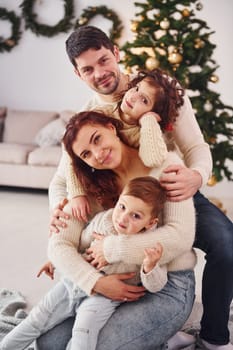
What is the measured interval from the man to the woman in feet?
Answer: 0.44

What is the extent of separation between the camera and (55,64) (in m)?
5.46

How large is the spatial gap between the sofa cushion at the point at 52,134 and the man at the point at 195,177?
291cm

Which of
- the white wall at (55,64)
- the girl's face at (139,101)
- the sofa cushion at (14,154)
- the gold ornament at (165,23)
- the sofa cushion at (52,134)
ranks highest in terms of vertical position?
the gold ornament at (165,23)

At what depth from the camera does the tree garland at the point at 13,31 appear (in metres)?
5.42

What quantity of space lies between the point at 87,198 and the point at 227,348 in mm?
772

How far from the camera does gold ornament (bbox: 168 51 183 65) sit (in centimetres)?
340

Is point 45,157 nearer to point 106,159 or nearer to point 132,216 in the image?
point 106,159

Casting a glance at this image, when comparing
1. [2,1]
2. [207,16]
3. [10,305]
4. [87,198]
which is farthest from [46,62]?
[87,198]

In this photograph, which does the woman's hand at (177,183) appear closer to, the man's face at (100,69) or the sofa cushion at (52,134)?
the man's face at (100,69)

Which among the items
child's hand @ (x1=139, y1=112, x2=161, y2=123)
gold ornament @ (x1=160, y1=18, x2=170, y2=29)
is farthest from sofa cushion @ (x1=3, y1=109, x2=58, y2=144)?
child's hand @ (x1=139, y1=112, x2=161, y2=123)

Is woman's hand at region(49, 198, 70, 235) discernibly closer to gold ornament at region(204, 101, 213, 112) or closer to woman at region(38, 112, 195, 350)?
woman at region(38, 112, 195, 350)

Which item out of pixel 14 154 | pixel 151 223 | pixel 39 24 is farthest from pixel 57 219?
pixel 39 24

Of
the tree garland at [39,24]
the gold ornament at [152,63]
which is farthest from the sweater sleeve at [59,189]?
the tree garland at [39,24]

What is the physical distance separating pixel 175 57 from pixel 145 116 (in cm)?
209
